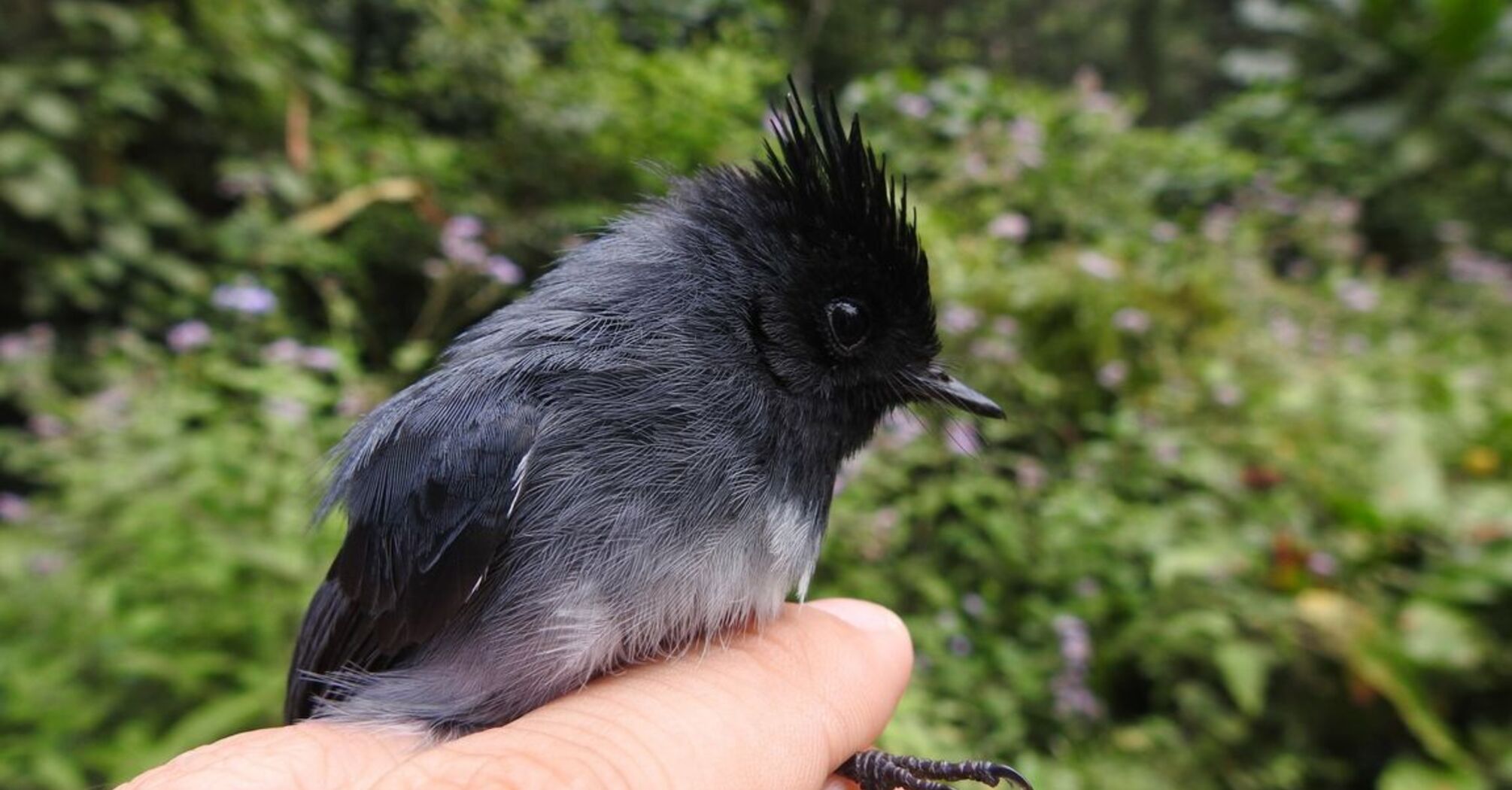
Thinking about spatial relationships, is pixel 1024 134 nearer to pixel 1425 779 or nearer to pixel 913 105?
pixel 913 105

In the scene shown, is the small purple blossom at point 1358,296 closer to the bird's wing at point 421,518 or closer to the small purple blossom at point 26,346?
the bird's wing at point 421,518

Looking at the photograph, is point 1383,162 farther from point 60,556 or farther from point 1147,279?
point 60,556

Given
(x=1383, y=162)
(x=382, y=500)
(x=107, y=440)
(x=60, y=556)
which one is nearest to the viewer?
(x=382, y=500)

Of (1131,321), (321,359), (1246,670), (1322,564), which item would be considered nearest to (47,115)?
(321,359)

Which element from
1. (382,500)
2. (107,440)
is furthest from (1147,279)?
(107,440)

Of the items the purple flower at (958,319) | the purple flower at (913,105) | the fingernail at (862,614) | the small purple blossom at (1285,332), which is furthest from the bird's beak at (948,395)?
the purple flower at (913,105)

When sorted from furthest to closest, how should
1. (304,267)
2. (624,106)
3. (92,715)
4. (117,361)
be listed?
(624,106) < (304,267) < (117,361) < (92,715)

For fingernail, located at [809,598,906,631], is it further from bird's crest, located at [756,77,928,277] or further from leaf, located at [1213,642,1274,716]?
leaf, located at [1213,642,1274,716]
